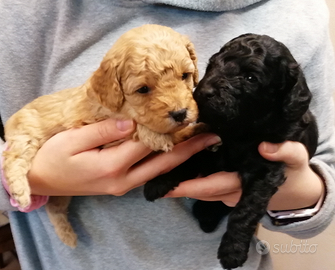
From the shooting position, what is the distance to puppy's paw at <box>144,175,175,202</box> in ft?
3.62

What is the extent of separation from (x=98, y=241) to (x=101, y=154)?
44cm

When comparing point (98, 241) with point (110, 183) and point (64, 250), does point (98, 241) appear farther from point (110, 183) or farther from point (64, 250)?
point (110, 183)

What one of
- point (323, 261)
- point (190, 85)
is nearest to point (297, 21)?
point (190, 85)

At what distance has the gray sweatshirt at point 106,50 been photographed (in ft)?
4.17

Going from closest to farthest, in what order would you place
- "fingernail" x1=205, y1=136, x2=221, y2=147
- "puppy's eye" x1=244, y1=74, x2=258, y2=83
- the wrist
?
"puppy's eye" x1=244, y1=74, x2=258, y2=83 < "fingernail" x1=205, y1=136, x2=221, y2=147 < the wrist

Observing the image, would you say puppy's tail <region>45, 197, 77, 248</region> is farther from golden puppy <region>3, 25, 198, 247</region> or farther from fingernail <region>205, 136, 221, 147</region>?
fingernail <region>205, 136, 221, 147</region>

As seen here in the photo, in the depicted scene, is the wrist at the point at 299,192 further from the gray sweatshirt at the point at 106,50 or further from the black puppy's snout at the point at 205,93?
the black puppy's snout at the point at 205,93

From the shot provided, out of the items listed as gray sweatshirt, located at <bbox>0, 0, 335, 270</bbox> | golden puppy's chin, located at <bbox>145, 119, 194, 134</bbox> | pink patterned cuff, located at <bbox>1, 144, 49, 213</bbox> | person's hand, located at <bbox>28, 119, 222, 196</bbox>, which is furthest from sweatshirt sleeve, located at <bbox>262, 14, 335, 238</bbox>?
pink patterned cuff, located at <bbox>1, 144, 49, 213</bbox>

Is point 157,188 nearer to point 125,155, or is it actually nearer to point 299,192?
point 125,155

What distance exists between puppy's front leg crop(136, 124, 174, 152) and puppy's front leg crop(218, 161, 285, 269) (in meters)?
0.32

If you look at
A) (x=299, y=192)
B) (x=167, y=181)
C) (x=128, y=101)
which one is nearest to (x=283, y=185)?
(x=299, y=192)

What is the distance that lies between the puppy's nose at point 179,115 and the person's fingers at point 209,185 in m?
0.31

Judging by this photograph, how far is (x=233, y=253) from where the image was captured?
105cm

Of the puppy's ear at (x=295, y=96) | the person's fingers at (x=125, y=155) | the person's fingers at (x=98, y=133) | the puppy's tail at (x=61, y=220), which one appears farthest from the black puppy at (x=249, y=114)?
the puppy's tail at (x=61, y=220)
